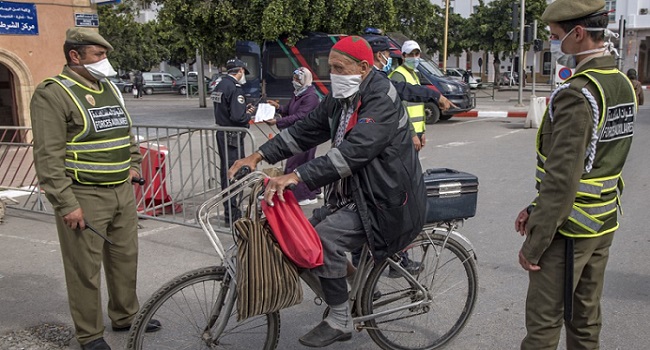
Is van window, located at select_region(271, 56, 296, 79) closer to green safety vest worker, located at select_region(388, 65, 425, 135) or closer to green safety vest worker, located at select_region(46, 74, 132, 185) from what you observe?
green safety vest worker, located at select_region(388, 65, 425, 135)

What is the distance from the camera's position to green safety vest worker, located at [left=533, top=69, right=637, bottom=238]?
8.31 feet

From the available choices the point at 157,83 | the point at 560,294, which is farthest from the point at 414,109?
the point at 157,83

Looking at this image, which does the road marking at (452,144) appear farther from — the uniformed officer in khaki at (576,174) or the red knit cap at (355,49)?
the uniformed officer in khaki at (576,174)

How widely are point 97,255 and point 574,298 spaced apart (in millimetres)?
2700

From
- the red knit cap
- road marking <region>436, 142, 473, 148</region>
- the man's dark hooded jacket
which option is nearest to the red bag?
the man's dark hooded jacket

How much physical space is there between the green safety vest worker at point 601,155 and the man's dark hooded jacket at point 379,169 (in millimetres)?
736

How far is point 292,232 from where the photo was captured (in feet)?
9.86

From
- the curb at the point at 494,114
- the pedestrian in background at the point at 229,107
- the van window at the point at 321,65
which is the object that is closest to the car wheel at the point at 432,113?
the curb at the point at 494,114

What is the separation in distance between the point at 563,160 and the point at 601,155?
226mm

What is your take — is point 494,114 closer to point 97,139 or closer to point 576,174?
point 97,139

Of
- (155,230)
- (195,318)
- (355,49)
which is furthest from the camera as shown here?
(155,230)

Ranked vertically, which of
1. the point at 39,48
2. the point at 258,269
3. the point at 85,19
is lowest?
the point at 258,269

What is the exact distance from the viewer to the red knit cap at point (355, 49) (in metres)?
3.21

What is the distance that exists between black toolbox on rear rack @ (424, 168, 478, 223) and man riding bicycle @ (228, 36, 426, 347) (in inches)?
7.1
